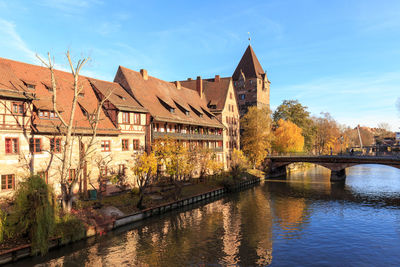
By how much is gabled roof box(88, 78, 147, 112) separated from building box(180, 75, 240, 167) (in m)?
24.2

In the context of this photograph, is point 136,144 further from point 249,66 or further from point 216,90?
point 249,66

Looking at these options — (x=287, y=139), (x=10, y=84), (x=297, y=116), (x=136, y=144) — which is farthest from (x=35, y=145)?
(x=297, y=116)

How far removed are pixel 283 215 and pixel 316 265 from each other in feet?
44.3

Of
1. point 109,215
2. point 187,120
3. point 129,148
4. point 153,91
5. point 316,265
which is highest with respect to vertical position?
point 153,91

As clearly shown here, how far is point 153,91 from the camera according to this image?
157 ft

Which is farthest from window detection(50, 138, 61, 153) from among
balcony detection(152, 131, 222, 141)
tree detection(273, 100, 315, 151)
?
tree detection(273, 100, 315, 151)

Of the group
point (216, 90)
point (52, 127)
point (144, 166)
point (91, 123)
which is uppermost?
point (216, 90)

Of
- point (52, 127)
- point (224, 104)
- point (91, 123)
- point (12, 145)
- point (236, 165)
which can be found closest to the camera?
point (12, 145)

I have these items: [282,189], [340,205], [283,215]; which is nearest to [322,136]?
[282,189]

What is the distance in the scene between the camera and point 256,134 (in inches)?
2539

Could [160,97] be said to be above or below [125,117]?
above

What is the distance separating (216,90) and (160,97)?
64.6 feet

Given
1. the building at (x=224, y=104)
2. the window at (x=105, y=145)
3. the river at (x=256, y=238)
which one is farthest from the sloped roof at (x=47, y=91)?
the building at (x=224, y=104)

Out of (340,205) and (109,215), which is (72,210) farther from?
(340,205)
